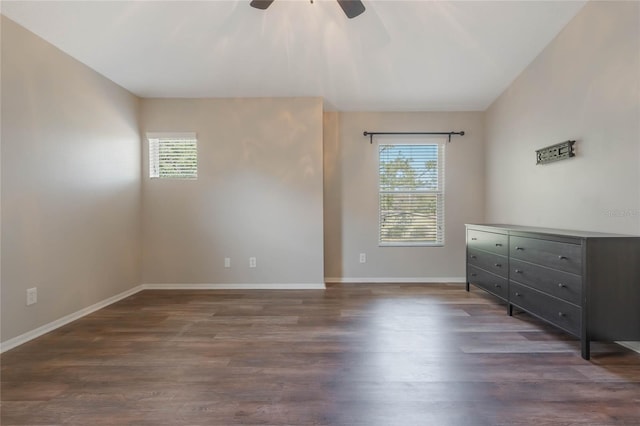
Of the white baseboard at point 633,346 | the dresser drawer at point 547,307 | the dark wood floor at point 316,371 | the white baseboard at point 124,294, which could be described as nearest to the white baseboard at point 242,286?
the white baseboard at point 124,294

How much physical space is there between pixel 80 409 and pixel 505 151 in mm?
4717

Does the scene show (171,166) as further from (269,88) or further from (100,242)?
(269,88)

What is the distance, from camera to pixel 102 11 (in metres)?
2.55

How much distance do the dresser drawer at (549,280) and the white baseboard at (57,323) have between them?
14.1 ft

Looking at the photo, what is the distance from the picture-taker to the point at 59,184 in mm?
2795

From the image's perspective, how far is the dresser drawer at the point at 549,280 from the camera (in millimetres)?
2166

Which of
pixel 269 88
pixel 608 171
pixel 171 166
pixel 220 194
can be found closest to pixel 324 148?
pixel 269 88

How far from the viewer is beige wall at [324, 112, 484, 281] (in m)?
4.32

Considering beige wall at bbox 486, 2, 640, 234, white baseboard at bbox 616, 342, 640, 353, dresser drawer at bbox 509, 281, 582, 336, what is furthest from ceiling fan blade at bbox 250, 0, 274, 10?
white baseboard at bbox 616, 342, 640, 353

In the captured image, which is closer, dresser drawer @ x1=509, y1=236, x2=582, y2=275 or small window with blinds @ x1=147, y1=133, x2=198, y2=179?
dresser drawer @ x1=509, y1=236, x2=582, y2=275

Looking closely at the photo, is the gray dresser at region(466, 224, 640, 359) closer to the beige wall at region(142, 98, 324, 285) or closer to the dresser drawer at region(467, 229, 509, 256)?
the dresser drawer at region(467, 229, 509, 256)

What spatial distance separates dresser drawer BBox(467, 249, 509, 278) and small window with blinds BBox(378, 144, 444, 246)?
669 mm

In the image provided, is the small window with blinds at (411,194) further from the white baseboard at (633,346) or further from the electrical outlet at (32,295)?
the electrical outlet at (32,295)

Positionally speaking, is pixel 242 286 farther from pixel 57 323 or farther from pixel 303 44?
pixel 303 44
